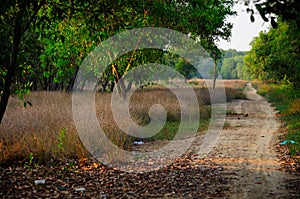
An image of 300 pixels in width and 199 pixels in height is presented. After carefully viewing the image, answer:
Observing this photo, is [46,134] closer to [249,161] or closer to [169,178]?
[169,178]

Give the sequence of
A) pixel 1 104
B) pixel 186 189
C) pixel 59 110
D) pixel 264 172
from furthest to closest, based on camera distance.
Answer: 1. pixel 59 110
2. pixel 264 172
3. pixel 186 189
4. pixel 1 104

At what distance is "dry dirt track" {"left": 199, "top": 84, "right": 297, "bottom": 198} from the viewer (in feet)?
20.4

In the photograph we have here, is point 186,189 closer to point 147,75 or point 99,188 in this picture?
point 99,188

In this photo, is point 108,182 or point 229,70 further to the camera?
point 229,70

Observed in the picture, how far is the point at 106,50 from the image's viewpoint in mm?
14000

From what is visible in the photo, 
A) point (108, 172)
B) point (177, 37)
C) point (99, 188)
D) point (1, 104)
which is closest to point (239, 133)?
point (177, 37)

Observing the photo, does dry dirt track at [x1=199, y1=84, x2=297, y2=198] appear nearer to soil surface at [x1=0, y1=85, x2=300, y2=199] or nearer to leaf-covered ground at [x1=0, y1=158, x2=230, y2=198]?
soil surface at [x1=0, y1=85, x2=300, y2=199]

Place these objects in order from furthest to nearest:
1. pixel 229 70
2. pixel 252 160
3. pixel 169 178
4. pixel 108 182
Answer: pixel 229 70 → pixel 252 160 → pixel 169 178 → pixel 108 182

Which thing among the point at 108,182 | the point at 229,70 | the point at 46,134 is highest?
the point at 229,70

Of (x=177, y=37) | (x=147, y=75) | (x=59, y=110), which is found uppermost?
(x=177, y=37)

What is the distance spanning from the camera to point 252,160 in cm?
872

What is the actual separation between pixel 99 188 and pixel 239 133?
8.26 m

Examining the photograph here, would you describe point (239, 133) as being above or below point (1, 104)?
below

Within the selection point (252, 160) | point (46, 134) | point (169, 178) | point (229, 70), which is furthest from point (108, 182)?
point (229, 70)
